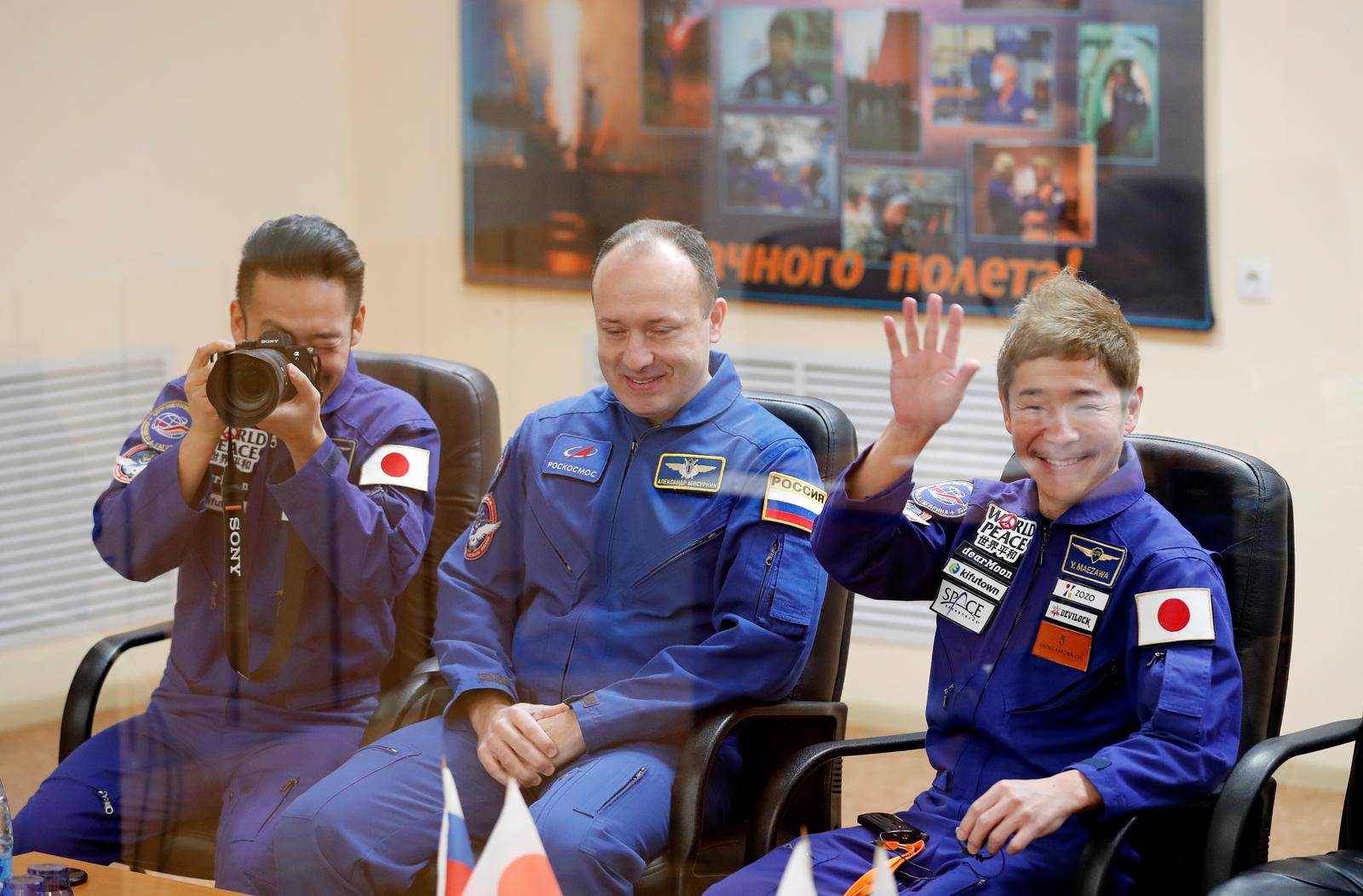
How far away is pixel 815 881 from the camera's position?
1566mm

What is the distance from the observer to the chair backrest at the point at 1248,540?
1613mm

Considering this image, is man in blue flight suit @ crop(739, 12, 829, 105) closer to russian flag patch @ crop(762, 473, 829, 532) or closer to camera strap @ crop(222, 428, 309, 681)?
russian flag patch @ crop(762, 473, 829, 532)

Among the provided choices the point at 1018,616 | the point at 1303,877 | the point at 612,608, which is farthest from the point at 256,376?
the point at 1303,877

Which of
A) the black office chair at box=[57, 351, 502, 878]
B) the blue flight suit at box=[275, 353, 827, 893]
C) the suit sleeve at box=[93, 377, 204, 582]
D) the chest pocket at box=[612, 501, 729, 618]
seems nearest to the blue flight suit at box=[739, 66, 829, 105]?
the blue flight suit at box=[275, 353, 827, 893]

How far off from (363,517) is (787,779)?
72 cm

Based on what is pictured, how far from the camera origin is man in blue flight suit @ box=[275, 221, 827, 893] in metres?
1.74

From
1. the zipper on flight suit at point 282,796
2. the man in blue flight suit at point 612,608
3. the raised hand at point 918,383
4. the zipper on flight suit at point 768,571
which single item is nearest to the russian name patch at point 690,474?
the man in blue flight suit at point 612,608

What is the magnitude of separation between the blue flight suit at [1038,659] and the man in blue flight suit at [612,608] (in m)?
0.15

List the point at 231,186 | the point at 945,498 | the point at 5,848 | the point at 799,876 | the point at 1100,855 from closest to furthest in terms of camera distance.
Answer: the point at 799,876 < the point at 1100,855 < the point at 5,848 < the point at 945,498 < the point at 231,186

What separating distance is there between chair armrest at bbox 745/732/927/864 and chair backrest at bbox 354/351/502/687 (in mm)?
706

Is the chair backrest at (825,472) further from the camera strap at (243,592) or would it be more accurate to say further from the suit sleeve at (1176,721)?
the camera strap at (243,592)

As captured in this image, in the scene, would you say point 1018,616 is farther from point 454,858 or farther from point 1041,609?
point 454,858

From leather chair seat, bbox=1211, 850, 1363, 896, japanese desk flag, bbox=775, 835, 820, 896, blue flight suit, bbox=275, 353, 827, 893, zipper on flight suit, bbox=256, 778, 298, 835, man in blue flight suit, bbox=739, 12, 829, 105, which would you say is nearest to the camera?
japanese desk flag, bbox=775, 835, 820, 896

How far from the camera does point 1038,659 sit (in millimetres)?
1587
